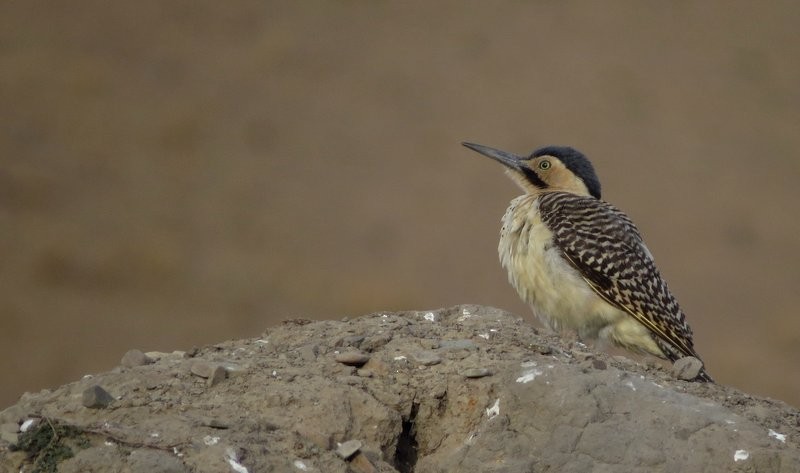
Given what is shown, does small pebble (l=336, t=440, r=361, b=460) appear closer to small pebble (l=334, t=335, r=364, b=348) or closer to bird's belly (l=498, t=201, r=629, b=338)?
small pebble (l=334, t=335, r=364, b=348)

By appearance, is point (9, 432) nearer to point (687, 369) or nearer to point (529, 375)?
point (529, 375)

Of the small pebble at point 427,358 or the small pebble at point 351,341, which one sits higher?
the small pebble at point 427,358

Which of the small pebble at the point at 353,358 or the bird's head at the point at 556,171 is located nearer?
the small pebble at the point at 353,358

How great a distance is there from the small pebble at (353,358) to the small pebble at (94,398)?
1.06m

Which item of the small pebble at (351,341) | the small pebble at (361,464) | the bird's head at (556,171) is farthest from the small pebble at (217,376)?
the bird's head at (556,171)

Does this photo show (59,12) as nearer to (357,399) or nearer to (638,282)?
(638,282)

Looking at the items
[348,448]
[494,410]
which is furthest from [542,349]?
[348,448]

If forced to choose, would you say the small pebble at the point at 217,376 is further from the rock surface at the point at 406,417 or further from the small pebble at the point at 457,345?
the small pebble at the point at 457,345

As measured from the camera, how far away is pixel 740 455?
544 centimetres

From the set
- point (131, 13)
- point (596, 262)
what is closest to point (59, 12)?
point (131, 13)

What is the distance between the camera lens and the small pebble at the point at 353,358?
6.09 m

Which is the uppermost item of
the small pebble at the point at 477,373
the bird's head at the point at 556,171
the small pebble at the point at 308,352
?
the bird's head at the point at 556,171

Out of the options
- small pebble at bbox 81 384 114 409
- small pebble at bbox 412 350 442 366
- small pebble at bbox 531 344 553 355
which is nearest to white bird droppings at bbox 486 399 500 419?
small pebble at bbox 412 350 442 366

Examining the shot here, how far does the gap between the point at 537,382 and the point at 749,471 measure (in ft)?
3.07
